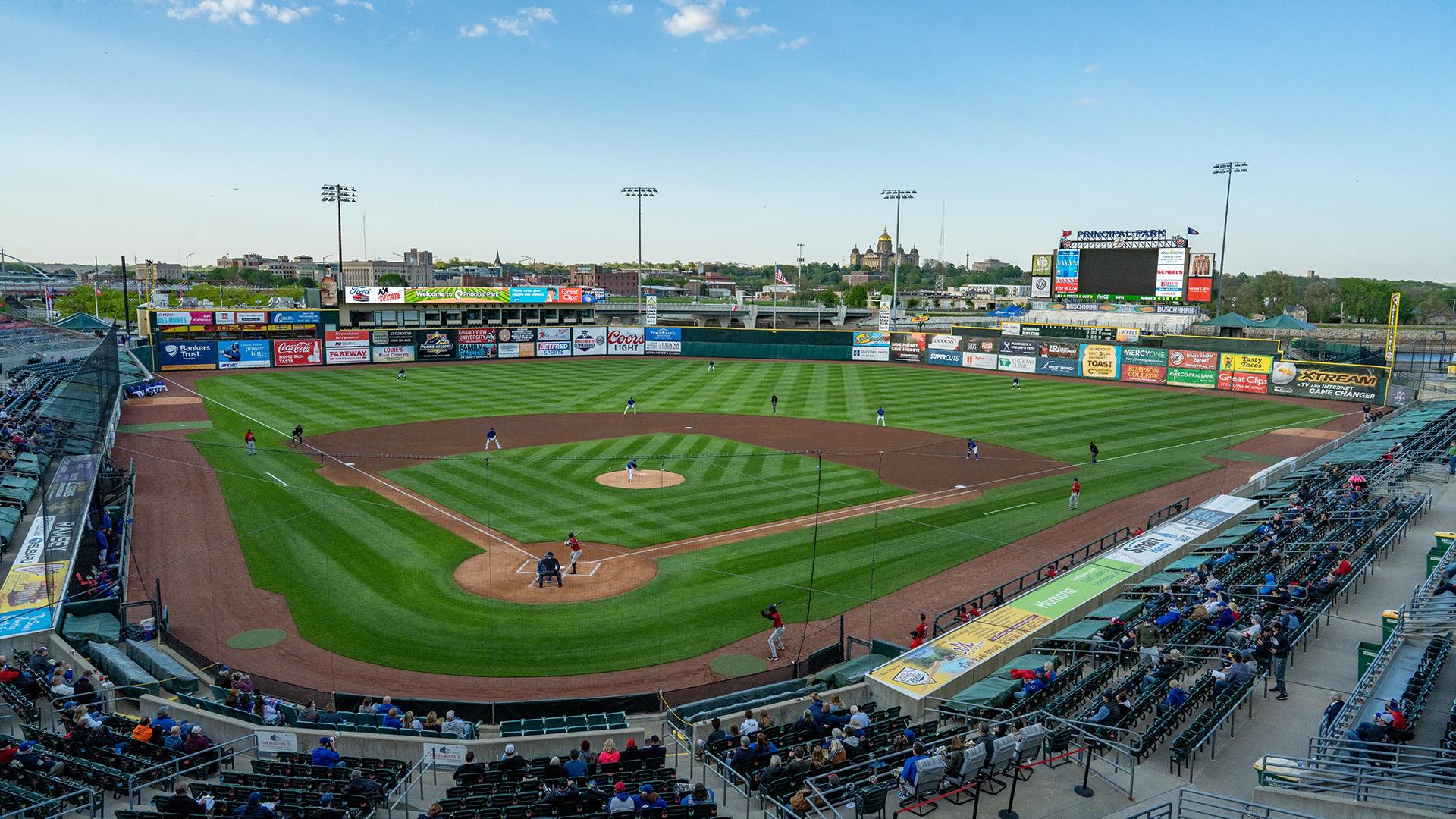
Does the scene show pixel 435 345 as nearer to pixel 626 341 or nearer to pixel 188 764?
pixel 626 341

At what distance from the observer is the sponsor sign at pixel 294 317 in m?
65.6

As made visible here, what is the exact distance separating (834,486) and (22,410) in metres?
32.0

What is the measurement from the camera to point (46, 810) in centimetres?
998

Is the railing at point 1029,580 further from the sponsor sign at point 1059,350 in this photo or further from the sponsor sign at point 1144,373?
the sponsor sign at point 1059,350

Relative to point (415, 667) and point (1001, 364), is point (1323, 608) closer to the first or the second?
point (415, 667)

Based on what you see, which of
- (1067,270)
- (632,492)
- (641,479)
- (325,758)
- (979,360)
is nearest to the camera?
(325,758)

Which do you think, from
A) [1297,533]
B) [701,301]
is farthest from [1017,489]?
[701,301]

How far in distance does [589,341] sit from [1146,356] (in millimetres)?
43789

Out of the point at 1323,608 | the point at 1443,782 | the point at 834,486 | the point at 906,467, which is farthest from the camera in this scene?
the point at 906,467

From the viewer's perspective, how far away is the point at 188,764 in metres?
11.7

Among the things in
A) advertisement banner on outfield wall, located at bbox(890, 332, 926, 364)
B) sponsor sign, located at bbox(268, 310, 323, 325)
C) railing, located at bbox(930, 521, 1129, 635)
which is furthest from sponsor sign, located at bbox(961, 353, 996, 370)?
sponsor sign, located at bbox(268, 310, 323, 325)

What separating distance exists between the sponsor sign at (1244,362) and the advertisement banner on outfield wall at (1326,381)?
2.02 feet

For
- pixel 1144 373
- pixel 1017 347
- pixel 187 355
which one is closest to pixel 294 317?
pixel 187 355

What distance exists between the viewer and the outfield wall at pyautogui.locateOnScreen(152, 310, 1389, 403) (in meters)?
55.8
